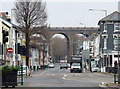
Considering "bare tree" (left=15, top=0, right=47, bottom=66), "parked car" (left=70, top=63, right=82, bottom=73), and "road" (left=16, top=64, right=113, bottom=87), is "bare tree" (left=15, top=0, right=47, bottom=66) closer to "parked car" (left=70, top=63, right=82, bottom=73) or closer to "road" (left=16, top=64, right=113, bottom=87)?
"parked car" (left=70, top=63, right=82, bottom=73)

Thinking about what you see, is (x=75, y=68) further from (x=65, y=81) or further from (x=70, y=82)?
(x=70, y=82)

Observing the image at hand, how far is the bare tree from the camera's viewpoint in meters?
61.5

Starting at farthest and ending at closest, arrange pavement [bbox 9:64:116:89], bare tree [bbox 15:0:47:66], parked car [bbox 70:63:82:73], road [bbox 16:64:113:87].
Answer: parked car [bbox 70:63:82:73]
bare tree [bbox 15:0:47:66]
road [bbox 16:64:113:87]
pavement [bbox 9:64:116:89]

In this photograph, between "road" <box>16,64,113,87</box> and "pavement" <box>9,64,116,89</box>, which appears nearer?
"pavement" <box>9,64,116,89</box>

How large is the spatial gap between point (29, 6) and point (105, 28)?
20.1 meters

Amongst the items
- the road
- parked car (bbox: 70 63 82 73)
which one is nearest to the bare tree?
parked car (bbox: 70 63 82 73)

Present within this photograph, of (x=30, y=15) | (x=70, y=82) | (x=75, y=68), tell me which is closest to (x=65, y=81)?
(x=70, y=82)

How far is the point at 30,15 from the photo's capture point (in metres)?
62.0

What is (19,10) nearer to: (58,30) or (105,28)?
(105,28)

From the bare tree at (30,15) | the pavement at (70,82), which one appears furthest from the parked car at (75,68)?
the pavement at (70,82)

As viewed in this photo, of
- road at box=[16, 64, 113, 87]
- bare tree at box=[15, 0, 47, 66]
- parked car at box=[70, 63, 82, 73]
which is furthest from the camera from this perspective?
parked car at box=[70, 63, 82, 73]

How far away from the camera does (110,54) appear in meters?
73.3

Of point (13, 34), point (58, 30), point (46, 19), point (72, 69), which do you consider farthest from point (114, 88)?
point (58, 30)

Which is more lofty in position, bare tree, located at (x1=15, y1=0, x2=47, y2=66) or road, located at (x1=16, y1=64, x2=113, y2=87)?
bare tree, located at (x1=15, y1=0, x2=47, y2=66)
